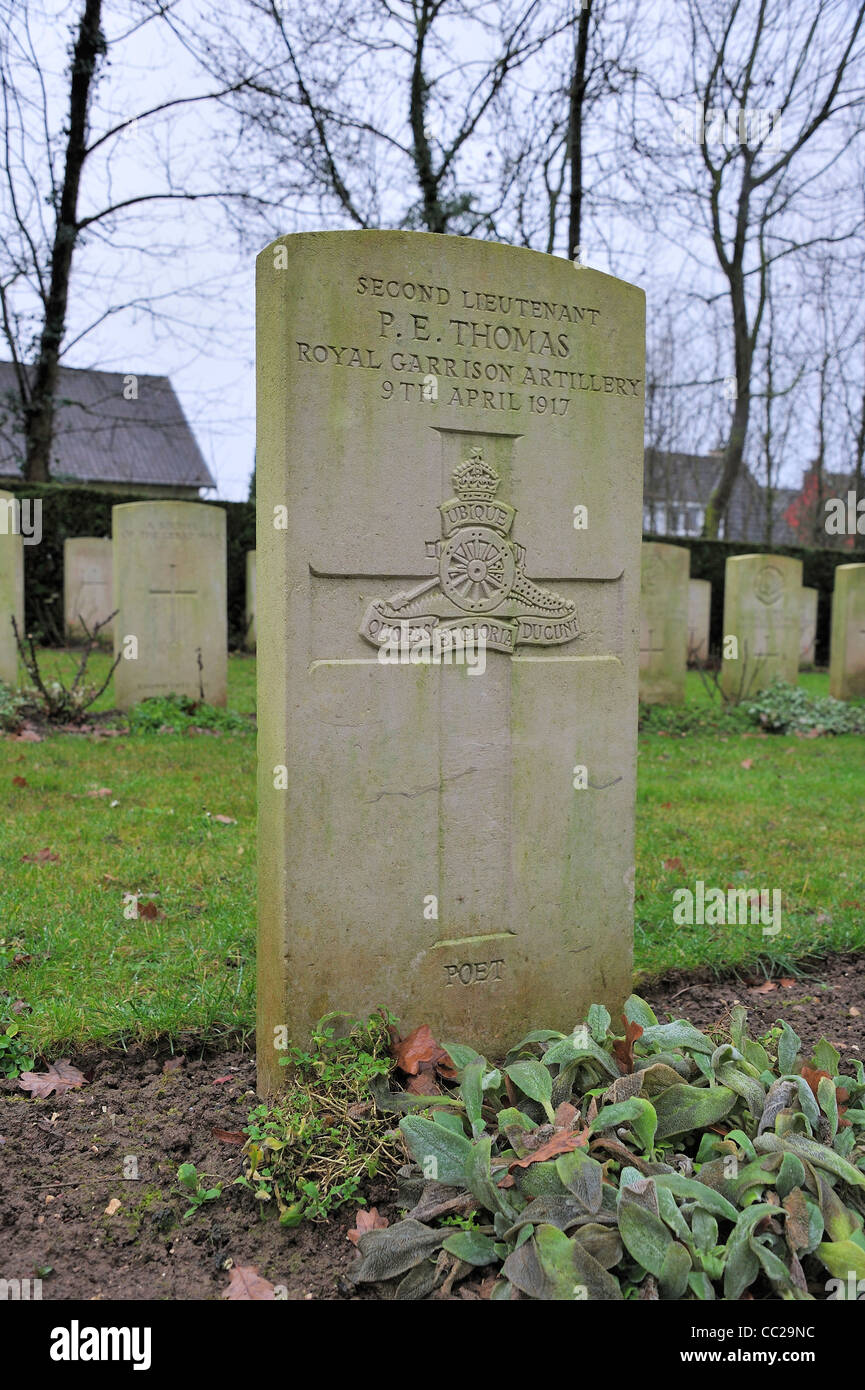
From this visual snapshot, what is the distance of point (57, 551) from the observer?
14391mm

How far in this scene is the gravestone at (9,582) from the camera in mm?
8844

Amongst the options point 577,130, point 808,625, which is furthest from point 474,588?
point 808,625

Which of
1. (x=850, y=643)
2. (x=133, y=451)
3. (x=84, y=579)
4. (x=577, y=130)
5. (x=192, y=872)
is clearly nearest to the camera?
(x=192, y=872)

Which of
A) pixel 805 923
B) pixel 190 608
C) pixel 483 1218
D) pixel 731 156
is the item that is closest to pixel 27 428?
pixel 190 608

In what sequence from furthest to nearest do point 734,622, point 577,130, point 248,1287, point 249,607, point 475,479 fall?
1. point 249,607
2. point 734,622
3. point 577,130
4. point 475,479
5. point 248,1287

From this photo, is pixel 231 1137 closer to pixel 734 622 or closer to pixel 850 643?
pixel 734 622

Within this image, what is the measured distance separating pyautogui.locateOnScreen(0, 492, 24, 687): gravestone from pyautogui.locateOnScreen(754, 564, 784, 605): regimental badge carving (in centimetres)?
789

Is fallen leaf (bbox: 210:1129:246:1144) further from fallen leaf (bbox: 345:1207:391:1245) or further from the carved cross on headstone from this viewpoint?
the carved cross on headstone

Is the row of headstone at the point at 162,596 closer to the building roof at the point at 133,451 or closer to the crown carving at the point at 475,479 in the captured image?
the crown carving at the point at 475,479

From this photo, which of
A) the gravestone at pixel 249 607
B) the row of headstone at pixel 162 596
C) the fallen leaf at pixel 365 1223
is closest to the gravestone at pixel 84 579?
the gravestone at pixel 249 607

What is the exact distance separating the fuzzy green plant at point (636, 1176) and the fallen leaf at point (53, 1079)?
0.92m

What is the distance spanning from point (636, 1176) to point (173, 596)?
7469 mm

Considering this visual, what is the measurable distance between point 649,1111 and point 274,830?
1.11 m

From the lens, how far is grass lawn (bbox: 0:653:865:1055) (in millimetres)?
3164
